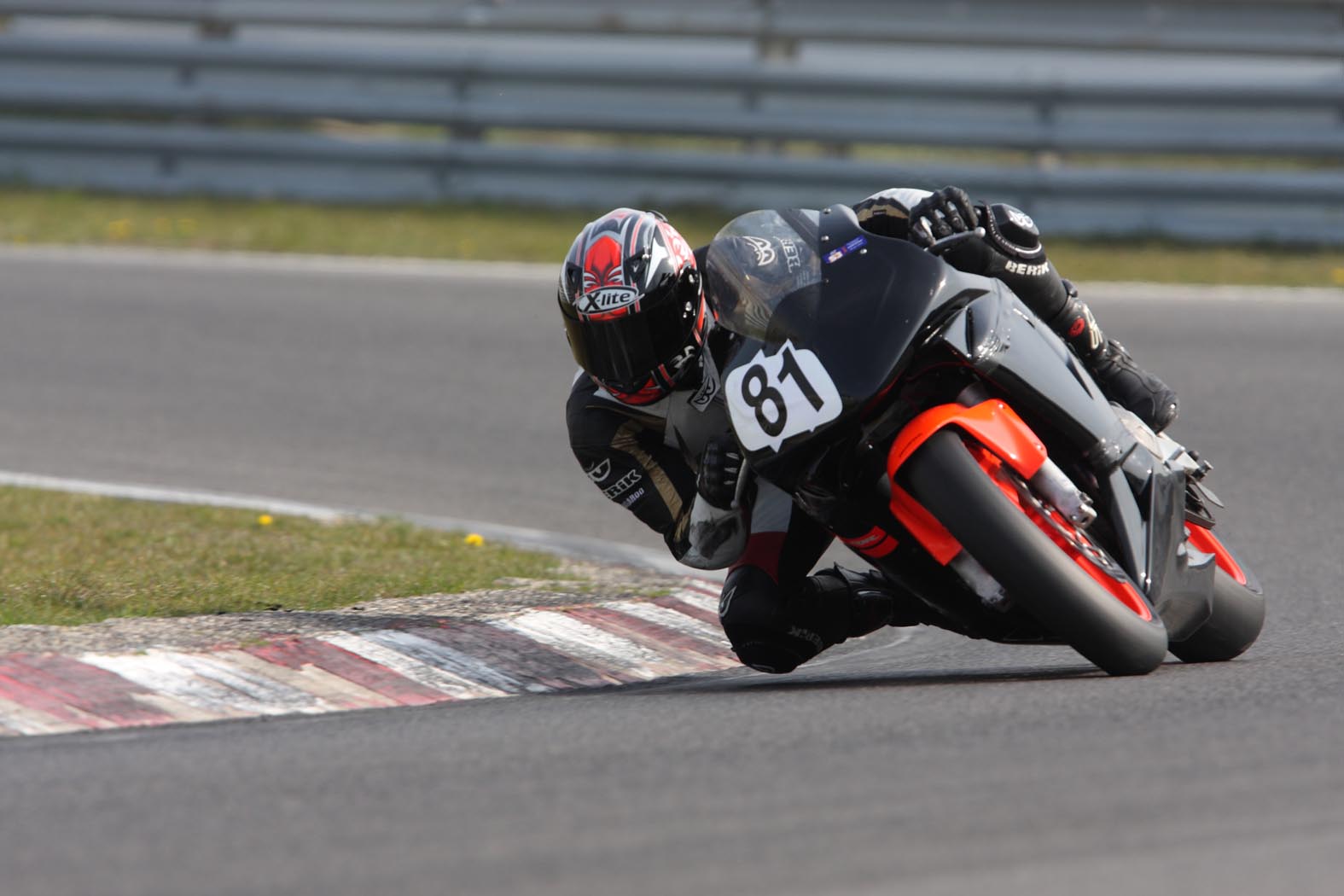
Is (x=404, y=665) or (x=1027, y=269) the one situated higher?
(x=1027, y=269)

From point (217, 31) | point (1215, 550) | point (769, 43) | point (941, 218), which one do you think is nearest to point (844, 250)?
point (941, 218)

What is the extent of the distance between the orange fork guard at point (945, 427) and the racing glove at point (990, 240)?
1.59 feet

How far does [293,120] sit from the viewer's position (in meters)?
12.9

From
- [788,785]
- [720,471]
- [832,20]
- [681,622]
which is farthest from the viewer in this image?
[832,20]

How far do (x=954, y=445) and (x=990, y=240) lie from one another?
740mm

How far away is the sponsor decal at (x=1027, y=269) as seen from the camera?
445 cm

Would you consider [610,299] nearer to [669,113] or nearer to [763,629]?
[763,629]

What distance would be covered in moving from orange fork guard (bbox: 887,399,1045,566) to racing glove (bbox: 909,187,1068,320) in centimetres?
48

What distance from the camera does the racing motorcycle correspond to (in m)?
3.92

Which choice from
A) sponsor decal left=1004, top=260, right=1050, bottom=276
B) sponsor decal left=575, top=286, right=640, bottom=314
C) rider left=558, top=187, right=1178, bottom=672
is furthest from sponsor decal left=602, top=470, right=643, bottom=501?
sponsor decal left=1004, top=260, right=1050, bottom=276

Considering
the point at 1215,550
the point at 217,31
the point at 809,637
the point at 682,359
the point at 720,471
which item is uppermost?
the point at 217,31

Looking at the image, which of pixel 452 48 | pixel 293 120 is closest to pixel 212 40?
pixel 293 120

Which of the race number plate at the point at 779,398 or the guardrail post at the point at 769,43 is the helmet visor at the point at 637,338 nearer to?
the race number plate at the point at 779,398

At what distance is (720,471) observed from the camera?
4.54m
